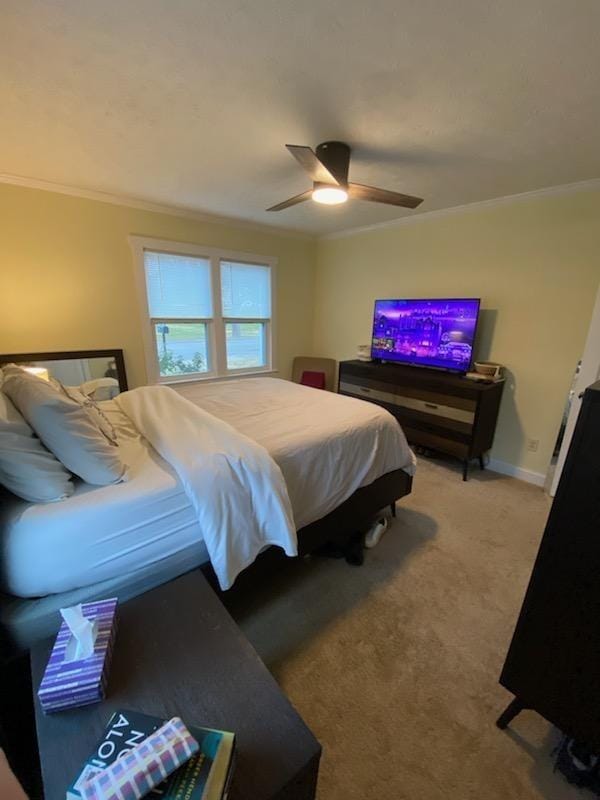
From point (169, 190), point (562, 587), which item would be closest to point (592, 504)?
point (562, 587)

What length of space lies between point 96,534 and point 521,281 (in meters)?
3.39

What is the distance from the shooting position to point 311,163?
5.51ft

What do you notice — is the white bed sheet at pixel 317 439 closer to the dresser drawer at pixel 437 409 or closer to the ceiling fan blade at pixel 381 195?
the dresser drawer at pixel 437 409

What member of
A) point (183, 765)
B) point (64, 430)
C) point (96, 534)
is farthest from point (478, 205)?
point (183, 765)

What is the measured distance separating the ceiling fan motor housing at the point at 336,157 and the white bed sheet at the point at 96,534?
1.90 m

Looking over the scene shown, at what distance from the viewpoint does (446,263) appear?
10.5 feet

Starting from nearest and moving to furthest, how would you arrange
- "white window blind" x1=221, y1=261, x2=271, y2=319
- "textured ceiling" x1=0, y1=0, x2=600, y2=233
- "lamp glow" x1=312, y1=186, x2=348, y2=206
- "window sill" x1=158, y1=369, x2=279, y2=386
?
"textured ceiling" x1=0, y1=0, x2=600, y2=233 < "lamp glow" x1=312, y1=186, x2=348, y2=206 < "window sill" x1=158, y1=369, x2=279, y2=386 < "white window blind" x1=221, y1=261, x2=271, y2=319

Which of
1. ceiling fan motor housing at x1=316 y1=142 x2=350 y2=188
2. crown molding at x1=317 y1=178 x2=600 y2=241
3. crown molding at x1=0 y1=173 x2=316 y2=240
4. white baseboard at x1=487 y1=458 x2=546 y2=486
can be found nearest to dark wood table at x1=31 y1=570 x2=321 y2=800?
ceiling fan motor housing at x1=316 y1=142 x2=350 y2=188

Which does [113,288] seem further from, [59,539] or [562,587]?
[562,587]

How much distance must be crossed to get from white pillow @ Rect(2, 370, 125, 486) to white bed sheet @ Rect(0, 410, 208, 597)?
71mm

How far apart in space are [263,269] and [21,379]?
3.19 m

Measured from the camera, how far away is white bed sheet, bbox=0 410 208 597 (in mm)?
1091

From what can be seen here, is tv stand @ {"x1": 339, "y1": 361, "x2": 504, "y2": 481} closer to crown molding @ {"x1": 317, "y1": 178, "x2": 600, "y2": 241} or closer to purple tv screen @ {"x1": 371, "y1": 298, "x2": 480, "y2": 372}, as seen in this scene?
Result: purple tv screen @ {"x1": 371, "y1": 298, "x2": 480, "y2": 372}

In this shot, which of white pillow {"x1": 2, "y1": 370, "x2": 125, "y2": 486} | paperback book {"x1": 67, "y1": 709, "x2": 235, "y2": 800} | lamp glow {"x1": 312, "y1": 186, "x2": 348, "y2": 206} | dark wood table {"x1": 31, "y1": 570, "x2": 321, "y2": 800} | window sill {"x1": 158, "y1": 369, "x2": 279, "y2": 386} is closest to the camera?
paperback book {"x1": 67, "y1": 709, "x2": 235, "y2": 800}
